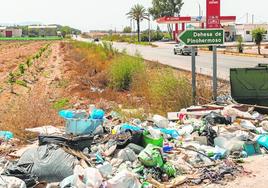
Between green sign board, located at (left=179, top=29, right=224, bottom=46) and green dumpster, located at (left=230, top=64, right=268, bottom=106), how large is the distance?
980 millimetres

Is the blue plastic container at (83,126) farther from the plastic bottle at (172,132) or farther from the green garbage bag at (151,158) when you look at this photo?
the green garbage bag at (151,158)

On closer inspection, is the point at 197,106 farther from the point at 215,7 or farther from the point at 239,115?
the point at 215,7

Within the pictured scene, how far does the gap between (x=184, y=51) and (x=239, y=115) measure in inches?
1504

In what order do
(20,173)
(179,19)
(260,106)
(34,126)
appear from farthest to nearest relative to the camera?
(179,19)
(260,106)
(34,126)
(20,173)

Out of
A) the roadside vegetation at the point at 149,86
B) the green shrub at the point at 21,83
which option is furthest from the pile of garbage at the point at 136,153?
the green shrub at the point at 21,83

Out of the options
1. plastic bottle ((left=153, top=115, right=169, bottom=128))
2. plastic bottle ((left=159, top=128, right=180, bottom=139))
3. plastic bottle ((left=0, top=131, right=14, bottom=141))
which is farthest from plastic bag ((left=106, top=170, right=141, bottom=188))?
plastic bottle ((left=0, top=131, right=14, bottom=141))

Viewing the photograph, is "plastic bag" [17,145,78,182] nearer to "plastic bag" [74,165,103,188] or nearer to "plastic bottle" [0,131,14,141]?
"plastic bag" [74,165,103,188]

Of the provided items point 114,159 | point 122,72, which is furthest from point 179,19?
point 114,159

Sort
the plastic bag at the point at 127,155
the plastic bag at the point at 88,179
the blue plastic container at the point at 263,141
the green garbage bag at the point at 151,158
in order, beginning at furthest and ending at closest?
the blue plastic container at the point at 263,141 → the plastic bag at the point at 127,155 → the green garbage bag at the point at 151,158 → the plastic bag at the point at 88,179

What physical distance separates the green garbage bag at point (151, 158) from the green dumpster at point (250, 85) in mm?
5095

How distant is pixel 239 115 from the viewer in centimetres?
997

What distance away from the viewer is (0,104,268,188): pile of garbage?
643 centimetres

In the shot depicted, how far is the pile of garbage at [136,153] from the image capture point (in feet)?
21.1

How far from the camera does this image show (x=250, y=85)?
37.6 feet
